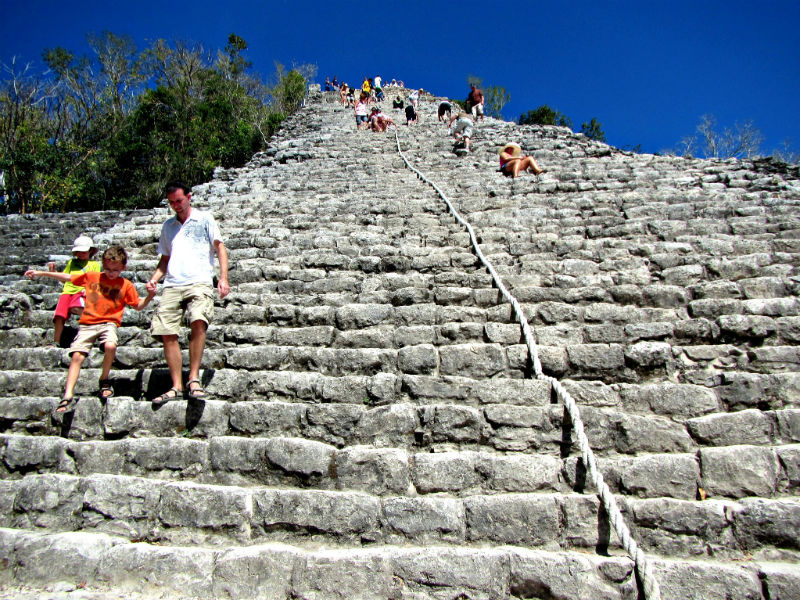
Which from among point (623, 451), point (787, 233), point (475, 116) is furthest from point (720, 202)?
point (475, 116)

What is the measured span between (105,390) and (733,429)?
3831mm

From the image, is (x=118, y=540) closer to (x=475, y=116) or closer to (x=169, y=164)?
(x=475, y=116)

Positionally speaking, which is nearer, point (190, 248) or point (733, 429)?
point (733, 429)

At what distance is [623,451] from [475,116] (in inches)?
469

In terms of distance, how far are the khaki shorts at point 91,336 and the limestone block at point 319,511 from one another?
5.93 ft

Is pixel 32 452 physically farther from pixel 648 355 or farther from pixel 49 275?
pixel 648 355

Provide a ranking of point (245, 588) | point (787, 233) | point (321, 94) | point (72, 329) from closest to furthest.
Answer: point (245, 588) < point (72, 329) < point (787, 233) < point (321, 94)

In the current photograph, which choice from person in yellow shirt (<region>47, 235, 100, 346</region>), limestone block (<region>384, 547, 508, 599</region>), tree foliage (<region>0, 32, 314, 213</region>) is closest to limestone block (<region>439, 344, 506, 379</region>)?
limestone block (<region>384, 547, 508, 599</region>)

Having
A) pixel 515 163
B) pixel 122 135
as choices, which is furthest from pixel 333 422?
pixel 122 135

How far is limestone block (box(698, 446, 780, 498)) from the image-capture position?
7.07ft

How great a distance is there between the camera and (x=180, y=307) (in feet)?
9.71

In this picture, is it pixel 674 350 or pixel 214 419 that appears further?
pixel 674 350

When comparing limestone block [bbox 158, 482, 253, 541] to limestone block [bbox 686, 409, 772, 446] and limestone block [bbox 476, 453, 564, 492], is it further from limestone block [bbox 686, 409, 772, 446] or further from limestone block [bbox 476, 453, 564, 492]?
limestone block [bbox 686, 409, 772, 446]

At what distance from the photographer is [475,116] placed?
1260 centimetres
